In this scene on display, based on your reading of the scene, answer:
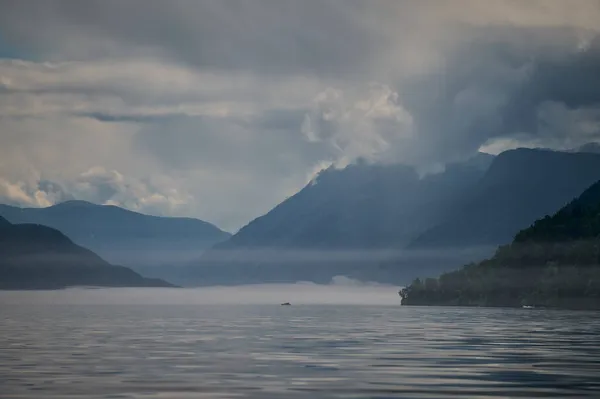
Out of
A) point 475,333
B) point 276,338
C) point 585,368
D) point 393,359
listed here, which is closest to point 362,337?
point 276,338

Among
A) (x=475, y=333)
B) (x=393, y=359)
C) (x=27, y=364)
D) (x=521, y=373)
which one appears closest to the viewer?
(x=521, y=373)

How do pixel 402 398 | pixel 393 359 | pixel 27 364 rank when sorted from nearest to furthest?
pixel 402 398
pixel 27 364
pixel 393 359

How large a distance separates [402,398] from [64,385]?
1760cm

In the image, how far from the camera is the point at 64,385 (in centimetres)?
5562

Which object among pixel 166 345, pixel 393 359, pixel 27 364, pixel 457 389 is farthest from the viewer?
pixel 166 345

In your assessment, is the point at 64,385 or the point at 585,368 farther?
the point at 585,368

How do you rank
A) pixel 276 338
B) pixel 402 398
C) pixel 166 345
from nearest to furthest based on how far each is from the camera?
pixel 402 398 → pixel 166 345 → pixel 276 338

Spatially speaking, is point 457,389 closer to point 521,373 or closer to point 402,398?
point 402,398

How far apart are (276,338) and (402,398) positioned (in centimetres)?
5956

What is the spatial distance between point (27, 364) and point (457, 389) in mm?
29372

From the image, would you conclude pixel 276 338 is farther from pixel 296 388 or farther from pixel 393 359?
pixel 296 388

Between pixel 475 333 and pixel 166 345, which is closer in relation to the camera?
pixel 166 345

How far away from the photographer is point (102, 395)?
167ft

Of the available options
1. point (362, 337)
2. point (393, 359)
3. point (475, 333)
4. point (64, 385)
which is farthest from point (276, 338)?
point (64, 385)
